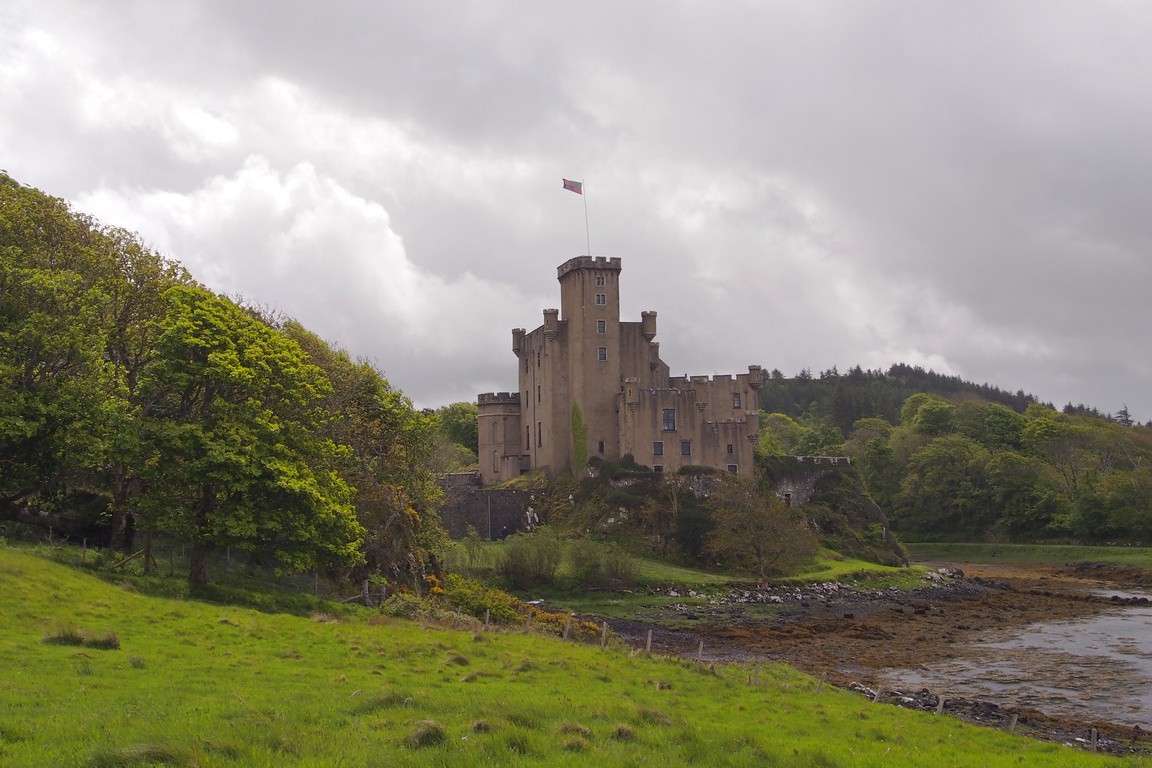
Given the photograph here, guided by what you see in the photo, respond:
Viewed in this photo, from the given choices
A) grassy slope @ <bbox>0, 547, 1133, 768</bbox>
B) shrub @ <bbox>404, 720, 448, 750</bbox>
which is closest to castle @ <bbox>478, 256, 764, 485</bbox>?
grassy slope @ <bbox>0, 547, 1133, 768</bbox>

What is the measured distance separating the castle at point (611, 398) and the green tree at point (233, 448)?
3754cm

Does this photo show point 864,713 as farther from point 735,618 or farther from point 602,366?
point 602,366

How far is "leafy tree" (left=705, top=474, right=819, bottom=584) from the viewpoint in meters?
52.5

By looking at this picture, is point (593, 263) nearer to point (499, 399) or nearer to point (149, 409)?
point (499, 399)

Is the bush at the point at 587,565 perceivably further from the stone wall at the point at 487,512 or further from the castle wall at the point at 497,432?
the castle wall at the point at 497,432

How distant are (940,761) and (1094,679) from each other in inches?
758

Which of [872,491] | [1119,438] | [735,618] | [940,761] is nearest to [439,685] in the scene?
[940,761]

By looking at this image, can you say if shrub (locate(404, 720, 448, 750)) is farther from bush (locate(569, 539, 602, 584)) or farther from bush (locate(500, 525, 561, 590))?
bush (locate(569, 539, 602, 584))

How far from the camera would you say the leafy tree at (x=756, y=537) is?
52531 mm

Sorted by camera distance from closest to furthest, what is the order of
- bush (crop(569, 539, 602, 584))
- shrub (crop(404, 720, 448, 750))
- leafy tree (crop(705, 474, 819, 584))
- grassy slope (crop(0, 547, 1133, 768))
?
grassy slope (crop(0, 547, 1133, 768)), shrub (crop(404, 720, 448, 750)), bush (crop(569, 539, 602, 584)), leafy tree (crop(705, 474, 819, 584))

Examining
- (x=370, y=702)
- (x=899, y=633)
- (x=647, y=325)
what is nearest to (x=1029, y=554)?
(x=647, y=325)

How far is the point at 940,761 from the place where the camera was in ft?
46.6

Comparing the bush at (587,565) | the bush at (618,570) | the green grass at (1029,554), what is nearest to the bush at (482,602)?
the bush at (587,565)

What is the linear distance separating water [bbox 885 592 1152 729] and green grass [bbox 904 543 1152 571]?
1453 inches
